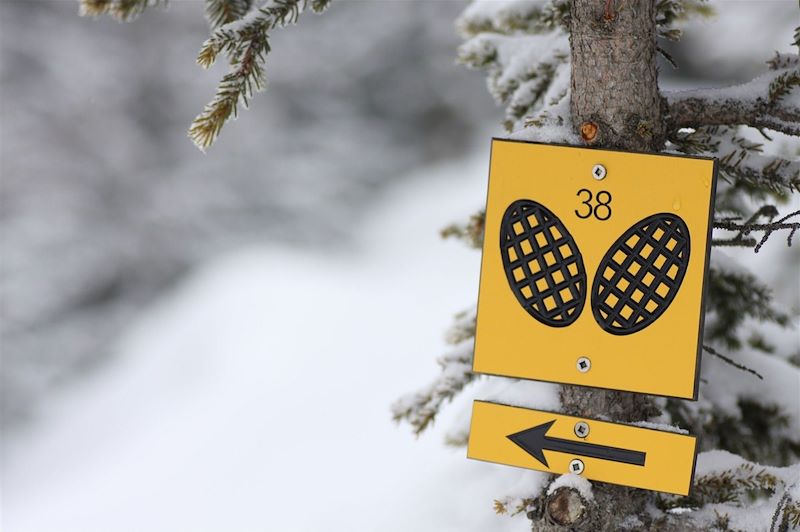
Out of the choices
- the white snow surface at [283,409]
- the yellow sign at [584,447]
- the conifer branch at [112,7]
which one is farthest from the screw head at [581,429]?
the conifer branch at [112,7]

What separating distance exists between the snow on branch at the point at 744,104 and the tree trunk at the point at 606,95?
0.29 feet

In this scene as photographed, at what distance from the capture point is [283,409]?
14.1ft

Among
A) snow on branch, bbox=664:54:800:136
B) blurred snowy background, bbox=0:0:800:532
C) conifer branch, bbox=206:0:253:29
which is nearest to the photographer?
snow on branch, bbox=664:54:800:136

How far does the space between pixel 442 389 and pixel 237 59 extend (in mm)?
868

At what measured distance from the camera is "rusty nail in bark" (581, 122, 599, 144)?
4.25 feet

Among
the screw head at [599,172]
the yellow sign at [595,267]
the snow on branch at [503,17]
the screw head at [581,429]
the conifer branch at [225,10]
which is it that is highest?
the snow on branch at [503,17]

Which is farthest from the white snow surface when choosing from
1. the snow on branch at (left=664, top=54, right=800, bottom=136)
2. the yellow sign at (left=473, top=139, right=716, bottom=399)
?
the snow on branch at (left=664, top=54, right=800, bottom=136)

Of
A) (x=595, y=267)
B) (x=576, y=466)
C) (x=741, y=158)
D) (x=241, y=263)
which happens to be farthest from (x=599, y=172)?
(x=241, y=263)

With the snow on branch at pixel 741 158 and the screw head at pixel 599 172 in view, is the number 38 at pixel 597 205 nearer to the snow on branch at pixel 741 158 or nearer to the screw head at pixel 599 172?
the screw head at pixel 599 172

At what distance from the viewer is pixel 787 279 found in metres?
3.30

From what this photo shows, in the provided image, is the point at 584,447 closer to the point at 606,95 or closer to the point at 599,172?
the point at 599,172

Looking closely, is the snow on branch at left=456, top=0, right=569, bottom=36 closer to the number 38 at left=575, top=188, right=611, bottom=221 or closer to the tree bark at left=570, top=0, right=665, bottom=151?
the tree bark at left=570, top=0, right=665, bottom=151

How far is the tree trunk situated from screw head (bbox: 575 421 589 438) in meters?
0.03

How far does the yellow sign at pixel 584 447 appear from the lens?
4.17ft
